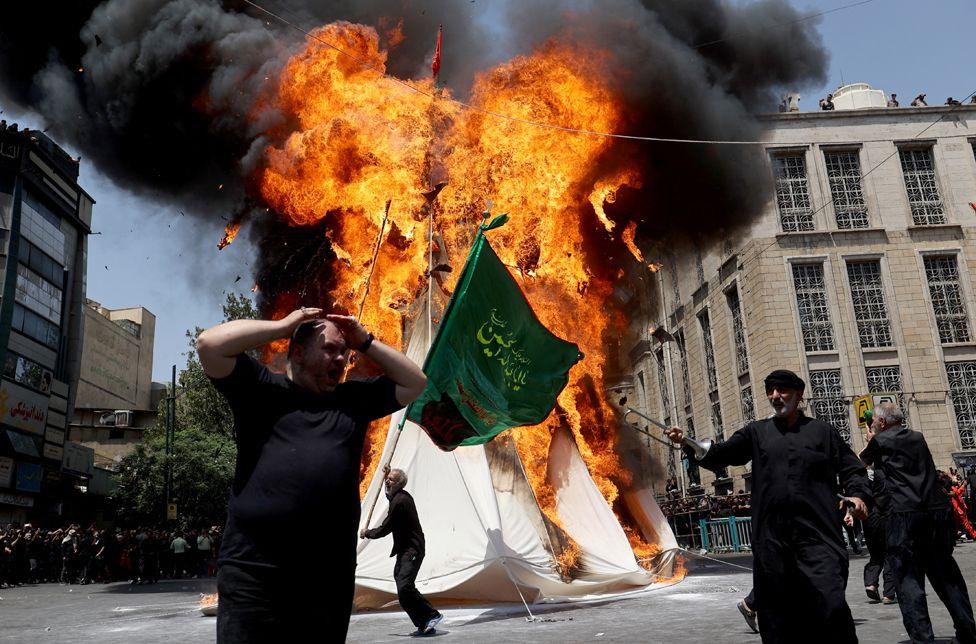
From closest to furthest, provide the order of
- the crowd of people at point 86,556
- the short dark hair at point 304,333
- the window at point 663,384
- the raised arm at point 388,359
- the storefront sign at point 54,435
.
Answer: the short dark hair at point 304,333 → the raised arm at point 388,359 → the crowd of people at point 86,556 → the storefront sign at point 54,435 → the window at point 663,384

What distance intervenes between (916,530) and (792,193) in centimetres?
3429

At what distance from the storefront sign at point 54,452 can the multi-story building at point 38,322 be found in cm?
5

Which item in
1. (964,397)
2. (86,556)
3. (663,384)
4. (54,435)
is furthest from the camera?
(663,384)

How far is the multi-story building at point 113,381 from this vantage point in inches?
2149

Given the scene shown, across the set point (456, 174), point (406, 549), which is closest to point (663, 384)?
point (456, 174)

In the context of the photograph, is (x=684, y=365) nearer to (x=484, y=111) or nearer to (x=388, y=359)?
(x=484, y=111)

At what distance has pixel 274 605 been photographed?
2715 millimetres

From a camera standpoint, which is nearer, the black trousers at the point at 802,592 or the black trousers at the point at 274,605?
the black trousers at the point at 274,605

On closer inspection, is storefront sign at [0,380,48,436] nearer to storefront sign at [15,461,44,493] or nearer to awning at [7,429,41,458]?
awning at [7,429,41,458]

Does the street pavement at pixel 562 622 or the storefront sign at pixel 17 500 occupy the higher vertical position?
the storefront sign at pixel 17 500

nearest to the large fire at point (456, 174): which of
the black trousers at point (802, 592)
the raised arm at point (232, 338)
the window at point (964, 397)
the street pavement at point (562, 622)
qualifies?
the street pavement at point (562, 622)

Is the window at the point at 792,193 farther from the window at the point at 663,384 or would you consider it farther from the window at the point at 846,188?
the window at the point at 663,384

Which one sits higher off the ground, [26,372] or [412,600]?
[26,372]

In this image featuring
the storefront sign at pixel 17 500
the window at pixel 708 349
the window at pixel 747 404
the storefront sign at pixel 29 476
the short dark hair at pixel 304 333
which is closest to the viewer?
the short dark hair at pixel 304 333
